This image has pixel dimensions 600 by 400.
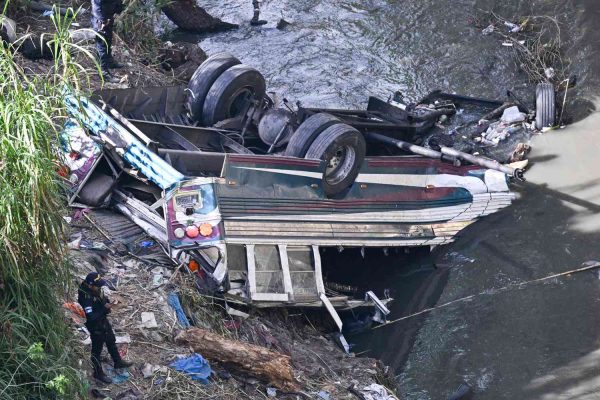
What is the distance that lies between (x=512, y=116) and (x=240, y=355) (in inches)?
255

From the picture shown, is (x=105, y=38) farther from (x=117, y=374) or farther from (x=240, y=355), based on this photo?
(x=117, y=374)

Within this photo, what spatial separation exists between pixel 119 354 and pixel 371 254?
362 cm

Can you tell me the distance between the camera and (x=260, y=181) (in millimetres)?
8250

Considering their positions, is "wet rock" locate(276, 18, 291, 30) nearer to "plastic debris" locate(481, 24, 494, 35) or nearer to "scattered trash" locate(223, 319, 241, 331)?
"plastic debris" locate(481, 24, 494, 35)

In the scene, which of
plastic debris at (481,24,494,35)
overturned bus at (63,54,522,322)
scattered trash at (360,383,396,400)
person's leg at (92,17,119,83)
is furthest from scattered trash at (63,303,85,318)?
plastic debris at (481,24,494,35)

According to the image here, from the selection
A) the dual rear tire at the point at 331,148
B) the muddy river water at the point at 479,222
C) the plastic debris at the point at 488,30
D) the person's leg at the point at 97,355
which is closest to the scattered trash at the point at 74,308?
the person's leg at the point at 97,355

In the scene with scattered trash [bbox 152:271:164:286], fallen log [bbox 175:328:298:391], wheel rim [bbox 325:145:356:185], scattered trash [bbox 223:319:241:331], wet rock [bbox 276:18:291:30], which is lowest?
scattered trash [bbox 223:319:241:331]

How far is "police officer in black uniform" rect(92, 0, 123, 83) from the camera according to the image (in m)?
10.7

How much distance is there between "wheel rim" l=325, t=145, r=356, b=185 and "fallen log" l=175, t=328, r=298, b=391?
2344 mm

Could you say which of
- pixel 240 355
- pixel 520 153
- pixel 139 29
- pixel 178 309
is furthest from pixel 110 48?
pixel 240 355

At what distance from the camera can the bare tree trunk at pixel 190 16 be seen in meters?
14.0

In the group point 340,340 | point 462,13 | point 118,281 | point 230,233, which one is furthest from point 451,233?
point 462,13

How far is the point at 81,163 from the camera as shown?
859cm

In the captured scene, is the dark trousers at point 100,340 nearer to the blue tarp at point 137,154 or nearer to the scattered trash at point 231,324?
the scattered trash at point 231,324
